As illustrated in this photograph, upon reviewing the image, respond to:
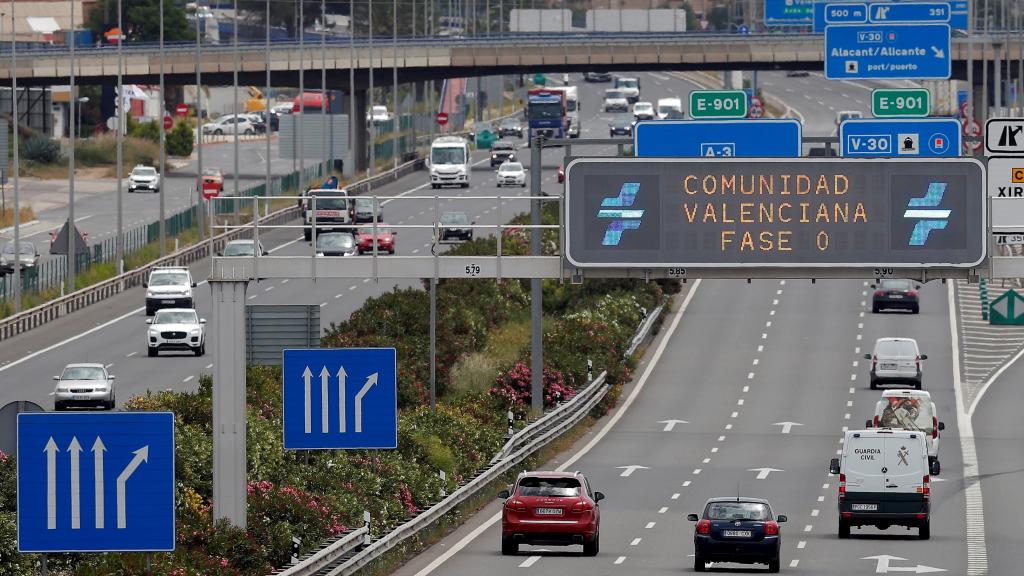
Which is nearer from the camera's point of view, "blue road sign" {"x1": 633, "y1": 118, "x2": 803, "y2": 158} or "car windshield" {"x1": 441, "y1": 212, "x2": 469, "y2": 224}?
"blue road sign" {"x1": 633, "y1": 118, "x2": 803, "y2": 158}

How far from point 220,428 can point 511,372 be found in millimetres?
29220

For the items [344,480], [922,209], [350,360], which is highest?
[922,209]

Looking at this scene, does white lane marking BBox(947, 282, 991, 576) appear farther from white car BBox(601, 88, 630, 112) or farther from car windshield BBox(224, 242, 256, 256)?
white car BBox(601, 88, 630, 112)

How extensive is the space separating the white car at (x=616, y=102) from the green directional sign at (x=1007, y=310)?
4290 inches

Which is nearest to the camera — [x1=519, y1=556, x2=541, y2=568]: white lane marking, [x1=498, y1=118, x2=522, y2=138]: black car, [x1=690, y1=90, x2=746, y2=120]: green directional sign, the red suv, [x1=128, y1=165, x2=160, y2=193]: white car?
[x1=519, y1=556, x2=541, y2=568]: white lane marking

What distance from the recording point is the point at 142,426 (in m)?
21.8

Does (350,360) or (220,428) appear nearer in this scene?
(220,428)

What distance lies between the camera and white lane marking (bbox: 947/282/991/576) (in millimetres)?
39625

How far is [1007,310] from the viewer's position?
85.7m

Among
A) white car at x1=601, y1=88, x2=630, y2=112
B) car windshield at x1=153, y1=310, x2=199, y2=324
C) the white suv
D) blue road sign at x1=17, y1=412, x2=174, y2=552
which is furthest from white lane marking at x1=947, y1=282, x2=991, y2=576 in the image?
white car at x1=601, y1=88, x2=630, y2=112

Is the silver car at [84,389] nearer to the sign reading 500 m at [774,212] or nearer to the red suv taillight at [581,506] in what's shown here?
the red suv taillight at [581,506]

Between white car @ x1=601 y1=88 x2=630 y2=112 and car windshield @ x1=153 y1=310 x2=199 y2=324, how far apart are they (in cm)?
12202

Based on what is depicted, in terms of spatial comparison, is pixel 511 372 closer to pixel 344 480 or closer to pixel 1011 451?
Result: pixel 1011 451

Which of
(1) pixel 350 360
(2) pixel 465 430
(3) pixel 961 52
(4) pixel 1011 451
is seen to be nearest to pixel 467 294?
(4) pixel 1011 451
